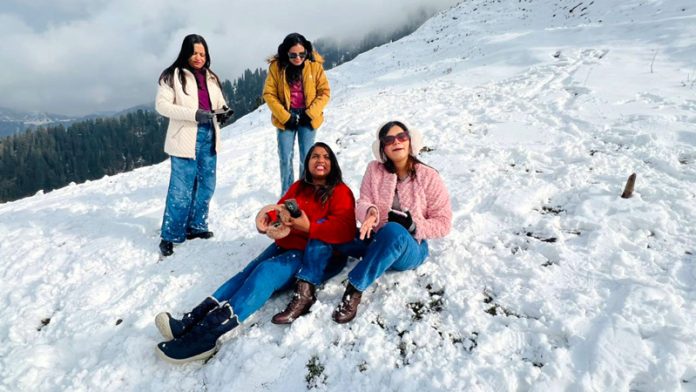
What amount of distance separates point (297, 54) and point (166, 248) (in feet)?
11.4

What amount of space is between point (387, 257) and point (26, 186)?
126323 millimetres

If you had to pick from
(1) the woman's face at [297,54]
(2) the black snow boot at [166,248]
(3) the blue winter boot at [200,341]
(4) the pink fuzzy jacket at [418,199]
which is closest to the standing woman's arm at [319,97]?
(1) the woman's face at [297,54]

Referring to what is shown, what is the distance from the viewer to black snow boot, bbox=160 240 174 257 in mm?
5273

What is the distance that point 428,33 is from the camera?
91.0ft

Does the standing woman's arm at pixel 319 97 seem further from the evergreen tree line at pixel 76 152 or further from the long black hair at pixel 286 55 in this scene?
the evergreen tree line at pixel 76 152

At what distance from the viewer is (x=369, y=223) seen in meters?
3.78

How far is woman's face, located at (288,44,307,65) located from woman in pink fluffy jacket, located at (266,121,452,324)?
227 cm

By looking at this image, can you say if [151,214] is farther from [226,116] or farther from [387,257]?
[387,257]

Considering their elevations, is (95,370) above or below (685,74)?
below

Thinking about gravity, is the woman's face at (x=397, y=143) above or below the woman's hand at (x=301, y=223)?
above

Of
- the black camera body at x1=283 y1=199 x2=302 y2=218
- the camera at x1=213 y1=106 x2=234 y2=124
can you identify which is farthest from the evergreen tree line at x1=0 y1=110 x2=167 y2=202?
the black camera body at x1=283 y1=199 x2=302 y2=218

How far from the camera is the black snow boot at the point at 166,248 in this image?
5273mm

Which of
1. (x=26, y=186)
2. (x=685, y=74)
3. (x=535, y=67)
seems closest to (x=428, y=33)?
(x=535, y=67)

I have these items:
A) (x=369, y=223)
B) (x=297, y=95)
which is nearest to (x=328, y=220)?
(x=369, y=223)
